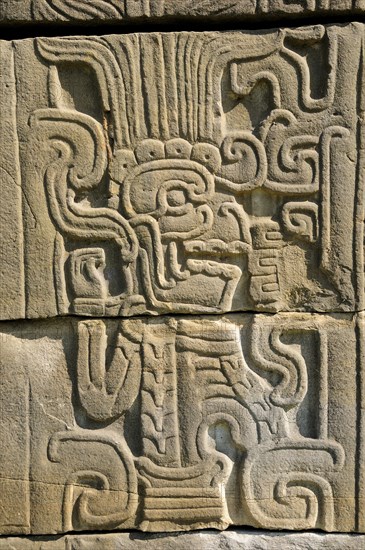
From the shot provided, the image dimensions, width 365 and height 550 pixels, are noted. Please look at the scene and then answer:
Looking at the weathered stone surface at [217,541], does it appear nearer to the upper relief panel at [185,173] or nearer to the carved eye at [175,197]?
the upper relief panel at [185,173]

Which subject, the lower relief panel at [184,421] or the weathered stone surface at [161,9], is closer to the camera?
the weathered stone surface at [161,9]

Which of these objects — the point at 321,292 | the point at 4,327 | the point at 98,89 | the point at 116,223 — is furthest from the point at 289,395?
the point at 98,89

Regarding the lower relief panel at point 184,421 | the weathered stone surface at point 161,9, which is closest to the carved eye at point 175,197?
the lower relief panel at point 184,421

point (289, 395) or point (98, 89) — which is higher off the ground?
point (98, 89)

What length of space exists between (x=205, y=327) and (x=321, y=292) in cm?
47

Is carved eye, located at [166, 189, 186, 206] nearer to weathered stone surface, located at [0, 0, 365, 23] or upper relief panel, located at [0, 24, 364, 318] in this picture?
upper relief panel, located at [0, 24, 364, 318]

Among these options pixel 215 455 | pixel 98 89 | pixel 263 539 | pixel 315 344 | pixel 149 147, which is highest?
pixel 98 89

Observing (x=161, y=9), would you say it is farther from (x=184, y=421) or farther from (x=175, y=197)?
Answer: (x=184, y=421)

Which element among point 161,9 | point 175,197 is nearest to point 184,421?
point 175,197

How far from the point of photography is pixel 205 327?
107 inches

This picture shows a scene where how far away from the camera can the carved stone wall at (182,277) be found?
2.64 m

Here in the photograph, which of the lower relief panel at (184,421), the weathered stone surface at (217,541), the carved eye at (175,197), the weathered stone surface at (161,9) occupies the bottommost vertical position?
the weathered stone surface at (217,541)

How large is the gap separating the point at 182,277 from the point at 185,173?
1.32 feet

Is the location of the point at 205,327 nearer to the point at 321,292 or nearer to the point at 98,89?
the point at 321,292
